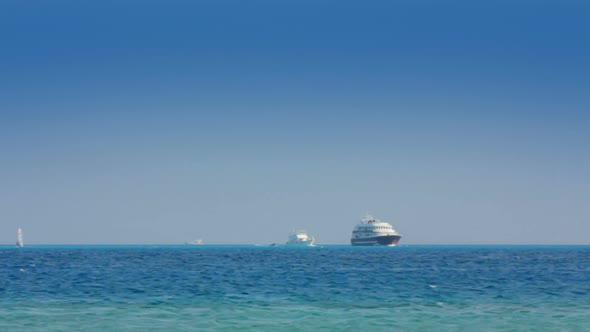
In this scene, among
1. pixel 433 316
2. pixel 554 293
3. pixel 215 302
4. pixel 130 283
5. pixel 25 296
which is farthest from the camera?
pixel 130 283

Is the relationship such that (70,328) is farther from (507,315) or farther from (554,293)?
(554,293)

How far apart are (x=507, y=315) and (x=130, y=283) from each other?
29690mm

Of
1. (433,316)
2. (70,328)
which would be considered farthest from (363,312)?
(70,328)

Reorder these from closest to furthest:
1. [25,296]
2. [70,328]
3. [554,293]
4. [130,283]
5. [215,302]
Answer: [70,328], [215,302], [25,296], [554,293], [130,283]

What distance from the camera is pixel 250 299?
4028 centimetres

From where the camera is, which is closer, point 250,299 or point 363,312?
point 363,312

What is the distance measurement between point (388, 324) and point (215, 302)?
1175 centimetres

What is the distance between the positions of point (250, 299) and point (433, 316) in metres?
11.9

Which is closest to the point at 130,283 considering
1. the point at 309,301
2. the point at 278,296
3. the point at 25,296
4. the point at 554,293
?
the point at 25,296

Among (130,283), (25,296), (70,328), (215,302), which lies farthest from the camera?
(130,283)

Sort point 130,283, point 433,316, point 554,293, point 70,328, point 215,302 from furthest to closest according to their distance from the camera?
point 130,283 → point 554,293 → point 215,302 → point 433,316 → point 70,328

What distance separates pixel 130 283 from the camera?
170 feet

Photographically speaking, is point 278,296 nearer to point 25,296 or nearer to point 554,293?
point 25,296

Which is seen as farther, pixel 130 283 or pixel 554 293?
pixel 130 283
